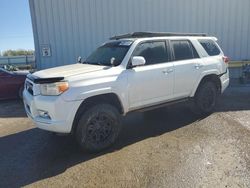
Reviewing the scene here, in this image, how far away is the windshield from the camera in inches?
188

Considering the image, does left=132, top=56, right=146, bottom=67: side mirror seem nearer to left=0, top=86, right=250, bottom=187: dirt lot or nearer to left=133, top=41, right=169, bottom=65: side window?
left=133, top=41, right=169, bottom=65: side window

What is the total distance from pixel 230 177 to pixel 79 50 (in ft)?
25.0

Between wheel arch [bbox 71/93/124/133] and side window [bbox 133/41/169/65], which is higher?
side window [bbox 133/41/169/65]

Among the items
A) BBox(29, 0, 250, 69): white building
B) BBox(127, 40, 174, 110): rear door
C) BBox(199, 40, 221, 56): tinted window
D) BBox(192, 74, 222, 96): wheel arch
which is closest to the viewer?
BBox(127, 40, 174, 110): rear door

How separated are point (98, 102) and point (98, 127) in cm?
41

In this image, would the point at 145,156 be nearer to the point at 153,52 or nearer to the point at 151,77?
the point at 151,77

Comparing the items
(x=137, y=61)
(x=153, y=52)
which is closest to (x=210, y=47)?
(x=153, y=52)

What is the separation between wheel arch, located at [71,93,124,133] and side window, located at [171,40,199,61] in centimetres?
169

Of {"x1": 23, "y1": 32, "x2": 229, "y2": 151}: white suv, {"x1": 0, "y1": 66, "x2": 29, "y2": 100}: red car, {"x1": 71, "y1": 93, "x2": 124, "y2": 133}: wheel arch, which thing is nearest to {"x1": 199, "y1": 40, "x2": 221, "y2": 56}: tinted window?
→ {"x1": 23, "y1": 32, "x2": 229, "y2": 151}: white suv

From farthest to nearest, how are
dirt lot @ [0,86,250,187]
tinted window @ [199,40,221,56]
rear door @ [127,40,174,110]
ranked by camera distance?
tinted window @ [199,40,221,56]
rear door @ [127,40,174,110]
dirt lot @ [0,86,250,187]

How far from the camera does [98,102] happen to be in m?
4.37

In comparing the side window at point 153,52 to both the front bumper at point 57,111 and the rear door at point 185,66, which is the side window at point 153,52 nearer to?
the rear door at point 185,66

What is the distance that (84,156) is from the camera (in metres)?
4.29

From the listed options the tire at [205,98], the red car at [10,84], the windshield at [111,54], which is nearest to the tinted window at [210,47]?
the tire at [205,98]
